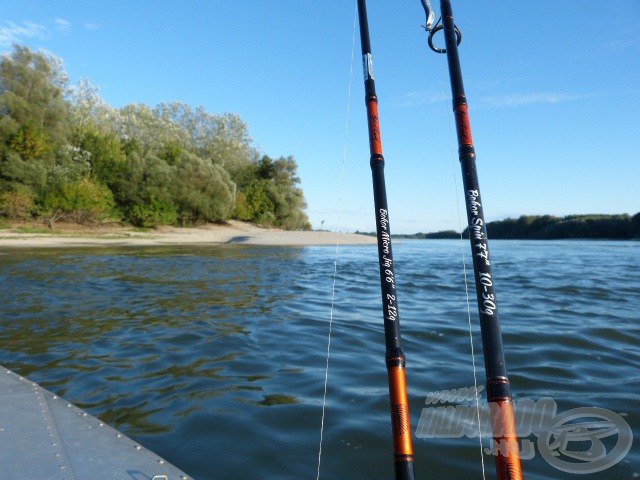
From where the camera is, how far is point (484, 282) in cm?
205

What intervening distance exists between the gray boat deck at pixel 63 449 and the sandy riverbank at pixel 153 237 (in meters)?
25.0

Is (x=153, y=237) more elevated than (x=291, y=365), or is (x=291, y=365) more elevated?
(x=153, y=237)

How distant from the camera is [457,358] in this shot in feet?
18.8

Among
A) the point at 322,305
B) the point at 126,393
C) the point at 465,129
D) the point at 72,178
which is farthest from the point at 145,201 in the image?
the point at 465,129

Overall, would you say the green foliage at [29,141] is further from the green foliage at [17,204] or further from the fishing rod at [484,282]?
the fishing rod at [484,282]

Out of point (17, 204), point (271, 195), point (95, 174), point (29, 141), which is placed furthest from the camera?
point (271, 195)

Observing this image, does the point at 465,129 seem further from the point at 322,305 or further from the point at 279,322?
the point at 322,305

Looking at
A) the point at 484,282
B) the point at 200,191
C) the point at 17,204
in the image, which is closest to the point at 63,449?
the point at 484,282

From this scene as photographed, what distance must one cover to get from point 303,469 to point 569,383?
10.8 feet

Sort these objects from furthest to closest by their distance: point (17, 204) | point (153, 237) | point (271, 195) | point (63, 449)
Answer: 1. point (271, 195)
2. point (153, 237)
3. point (17, 204)
4. point (63, 449)

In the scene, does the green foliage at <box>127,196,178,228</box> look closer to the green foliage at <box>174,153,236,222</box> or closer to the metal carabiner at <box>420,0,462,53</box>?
the green foliage at <box>174,153,236,222</box>

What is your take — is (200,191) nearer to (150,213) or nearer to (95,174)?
(150,213)

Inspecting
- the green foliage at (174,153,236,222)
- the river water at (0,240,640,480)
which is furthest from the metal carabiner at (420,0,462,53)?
the green foliage at (174,153,236,222)

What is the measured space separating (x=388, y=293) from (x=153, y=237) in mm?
39060
